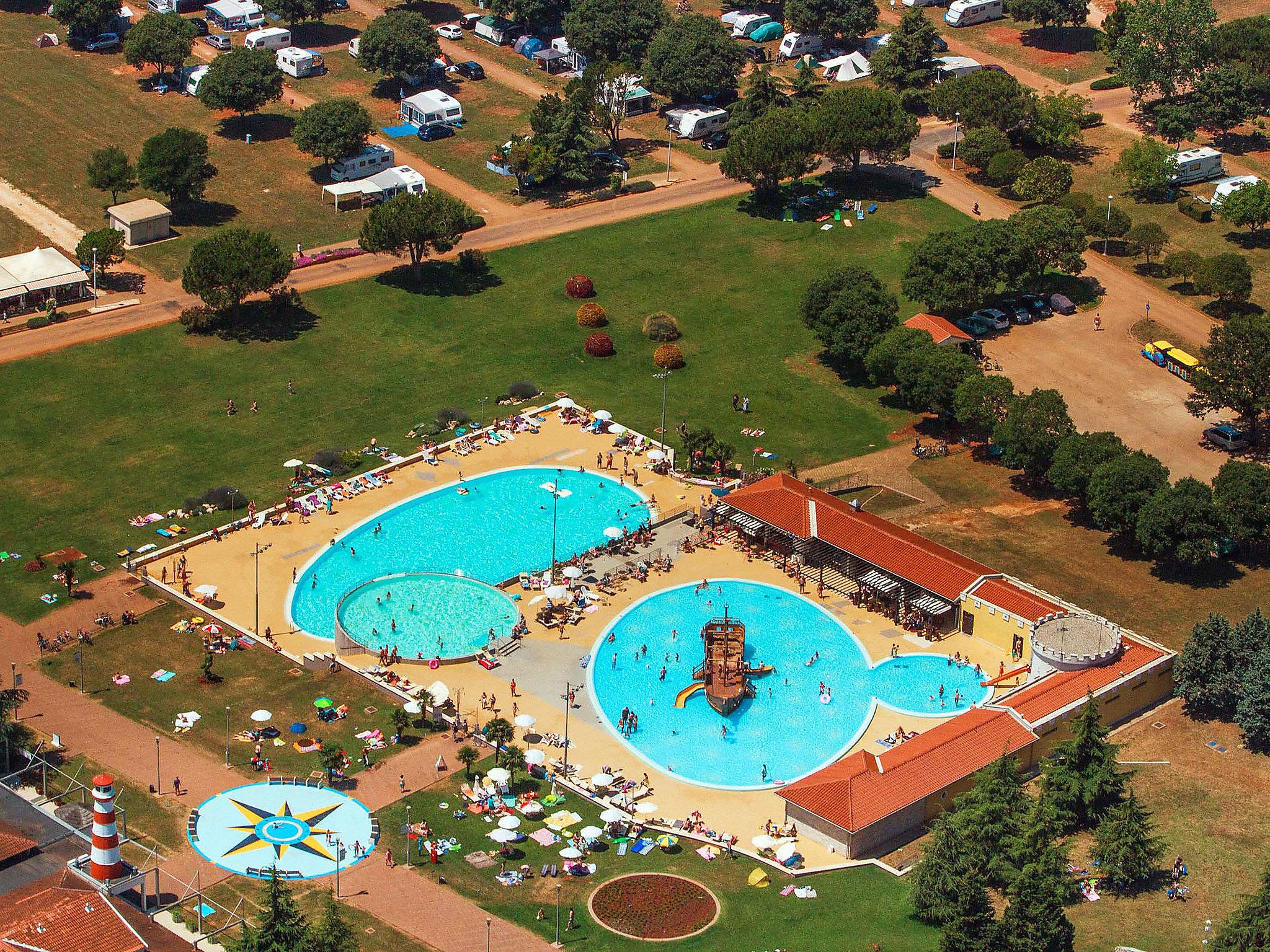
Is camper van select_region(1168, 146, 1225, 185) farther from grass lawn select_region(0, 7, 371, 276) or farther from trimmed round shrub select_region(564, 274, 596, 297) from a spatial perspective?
grass lawn select_region(0, 7, 371, 276)

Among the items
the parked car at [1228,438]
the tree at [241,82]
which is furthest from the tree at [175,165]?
the parked car at [1228,438]

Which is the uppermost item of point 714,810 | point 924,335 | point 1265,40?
point 1265,40

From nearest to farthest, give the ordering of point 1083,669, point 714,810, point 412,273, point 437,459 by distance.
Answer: point 714,810 < point 1083,669 < point 437,459 < point 412,273

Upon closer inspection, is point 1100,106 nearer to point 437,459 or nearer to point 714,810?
point 437,459

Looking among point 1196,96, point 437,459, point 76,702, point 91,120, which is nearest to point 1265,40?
point 1196,96

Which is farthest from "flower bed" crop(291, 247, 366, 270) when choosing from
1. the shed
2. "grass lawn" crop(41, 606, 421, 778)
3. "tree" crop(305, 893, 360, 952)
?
"tree" crop(305, 893, 360, 952)

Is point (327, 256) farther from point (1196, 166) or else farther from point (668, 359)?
point (1196, 166)

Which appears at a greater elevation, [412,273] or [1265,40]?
[1265,40]

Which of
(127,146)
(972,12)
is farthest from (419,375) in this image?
(972,12)
